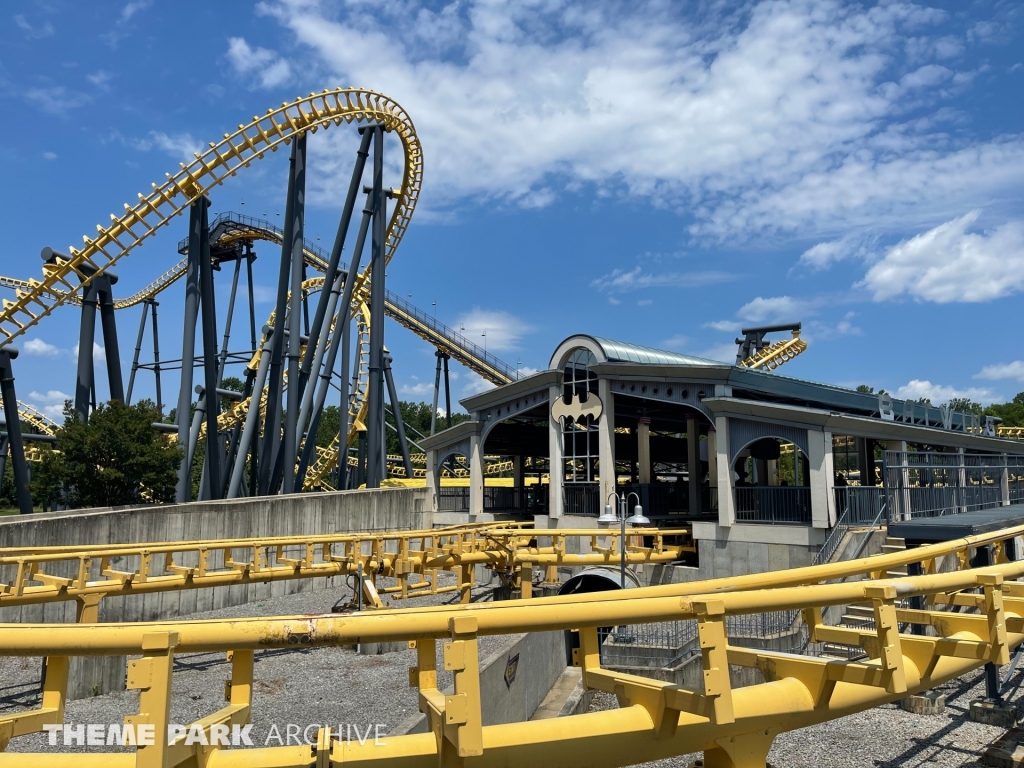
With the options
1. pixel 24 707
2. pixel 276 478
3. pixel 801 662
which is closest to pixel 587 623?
pixel 801 662

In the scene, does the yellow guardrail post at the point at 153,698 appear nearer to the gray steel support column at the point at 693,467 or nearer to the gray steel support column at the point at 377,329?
the gray steel support column at the point at 693,467

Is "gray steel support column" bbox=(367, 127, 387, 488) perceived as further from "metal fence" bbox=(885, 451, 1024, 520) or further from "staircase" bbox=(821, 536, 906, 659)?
"staircase" bbox=(821, 536, 906, 659)

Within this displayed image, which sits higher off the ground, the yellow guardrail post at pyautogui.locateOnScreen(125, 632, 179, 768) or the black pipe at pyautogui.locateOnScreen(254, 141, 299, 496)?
the black pipe at pyautogui.locateOnScreen(254, 141, 299, 496)

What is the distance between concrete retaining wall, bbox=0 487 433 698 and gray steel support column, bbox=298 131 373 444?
514cm

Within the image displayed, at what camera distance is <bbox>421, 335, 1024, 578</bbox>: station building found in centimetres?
1573

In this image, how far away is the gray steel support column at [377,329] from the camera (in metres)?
27.0

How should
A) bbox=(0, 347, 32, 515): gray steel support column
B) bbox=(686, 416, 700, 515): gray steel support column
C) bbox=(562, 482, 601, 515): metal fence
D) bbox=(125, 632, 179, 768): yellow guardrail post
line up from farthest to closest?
1. bbox=(686, 416, 700, 515): gray steel support column
2. bbox=(562, 482, 601, 515): metal fence
3. bbox=(0, 347, 32, 515): gray steel support column
4. bbox=(125, 632, 179, 768): yellow guardrail post

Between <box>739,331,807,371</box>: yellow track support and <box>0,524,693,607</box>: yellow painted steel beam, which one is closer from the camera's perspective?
<box>0,524,693,607</box>: yellow painted steel beam

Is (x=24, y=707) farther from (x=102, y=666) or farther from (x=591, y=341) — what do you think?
(x=591, y=341)

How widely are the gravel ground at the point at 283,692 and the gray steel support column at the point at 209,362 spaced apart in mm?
9957

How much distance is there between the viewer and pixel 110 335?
22.2 meters

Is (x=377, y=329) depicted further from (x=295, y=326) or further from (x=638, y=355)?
(x=638, y=355)

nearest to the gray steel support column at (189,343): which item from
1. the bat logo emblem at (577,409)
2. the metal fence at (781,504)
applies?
the bat logo emblem at (577,409)

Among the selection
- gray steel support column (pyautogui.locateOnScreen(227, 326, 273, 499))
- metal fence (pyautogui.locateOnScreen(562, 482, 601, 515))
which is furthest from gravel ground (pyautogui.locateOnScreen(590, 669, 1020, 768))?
gray steel support column (pyautogui.locateOnScreen(227, 326, 273, 499))
